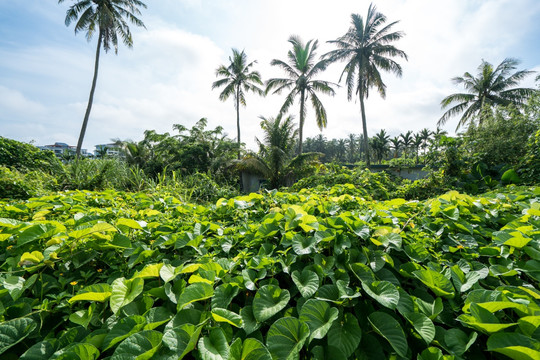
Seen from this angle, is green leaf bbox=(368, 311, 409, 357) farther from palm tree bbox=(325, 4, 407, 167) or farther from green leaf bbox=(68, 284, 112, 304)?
palm tree bbox=(325, 4, 407, 167)

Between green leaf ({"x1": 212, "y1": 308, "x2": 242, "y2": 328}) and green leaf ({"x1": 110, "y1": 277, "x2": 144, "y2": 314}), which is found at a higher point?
green leaf ({"x1": 110, "y1": 277, "x2": 144, "y2": 314})

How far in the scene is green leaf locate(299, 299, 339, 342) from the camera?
770 mm

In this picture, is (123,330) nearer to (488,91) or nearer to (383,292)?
(383,292)

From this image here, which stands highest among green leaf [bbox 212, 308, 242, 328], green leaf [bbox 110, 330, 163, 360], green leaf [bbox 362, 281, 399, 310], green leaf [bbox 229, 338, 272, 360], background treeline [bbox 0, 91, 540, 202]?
background treeline [bbox 0, 91, 540, 202]

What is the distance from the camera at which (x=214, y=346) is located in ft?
2.34

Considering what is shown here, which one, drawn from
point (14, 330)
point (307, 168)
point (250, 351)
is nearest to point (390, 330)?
point (250, 351)

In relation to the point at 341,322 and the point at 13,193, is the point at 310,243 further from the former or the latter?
the point at 13,193

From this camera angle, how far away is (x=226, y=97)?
848 inches

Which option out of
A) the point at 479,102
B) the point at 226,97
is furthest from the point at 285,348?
the point at 479,102

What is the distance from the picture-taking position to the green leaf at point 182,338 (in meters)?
0.68

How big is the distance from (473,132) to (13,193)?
12987 mm

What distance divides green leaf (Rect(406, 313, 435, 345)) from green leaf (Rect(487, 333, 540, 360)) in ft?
0.45

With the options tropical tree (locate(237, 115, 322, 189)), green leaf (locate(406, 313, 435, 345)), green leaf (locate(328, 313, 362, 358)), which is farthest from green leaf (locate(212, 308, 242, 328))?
tropical tree (locate(237, 115, 322, 189))

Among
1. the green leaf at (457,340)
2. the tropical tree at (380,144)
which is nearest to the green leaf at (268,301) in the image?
Answer: the green leaf at (457,340)
